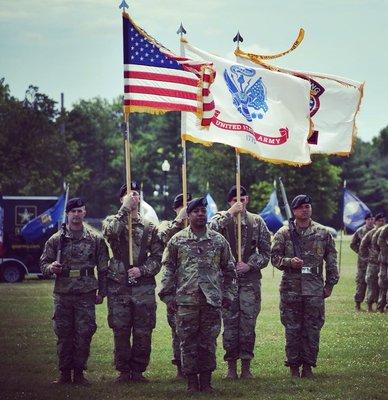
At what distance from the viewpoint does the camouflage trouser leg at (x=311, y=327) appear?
12812mm

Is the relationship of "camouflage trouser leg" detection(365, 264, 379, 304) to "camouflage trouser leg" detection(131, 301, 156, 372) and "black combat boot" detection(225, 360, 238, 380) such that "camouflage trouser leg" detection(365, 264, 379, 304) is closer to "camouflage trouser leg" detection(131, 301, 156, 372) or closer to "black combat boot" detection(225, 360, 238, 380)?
"black combat boot" detection(225, 360, 238, 380)

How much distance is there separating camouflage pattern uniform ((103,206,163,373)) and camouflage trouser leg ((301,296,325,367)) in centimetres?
199

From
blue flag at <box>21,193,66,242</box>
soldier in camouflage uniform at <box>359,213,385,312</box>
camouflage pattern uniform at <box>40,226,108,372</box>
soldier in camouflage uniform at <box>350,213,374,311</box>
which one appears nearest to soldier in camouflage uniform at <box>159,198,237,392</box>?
camouflage pattern uniform at <box>40,226,108,372</box>

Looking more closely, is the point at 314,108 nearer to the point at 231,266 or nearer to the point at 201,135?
the point at 201,135

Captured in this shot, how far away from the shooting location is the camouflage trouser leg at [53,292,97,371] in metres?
12.3

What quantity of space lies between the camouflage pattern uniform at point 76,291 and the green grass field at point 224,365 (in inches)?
18.3

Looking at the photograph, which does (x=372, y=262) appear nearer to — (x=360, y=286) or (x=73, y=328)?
(x=360, y=286)

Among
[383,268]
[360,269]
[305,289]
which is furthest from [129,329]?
[360,269]

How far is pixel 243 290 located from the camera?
13.0 metres

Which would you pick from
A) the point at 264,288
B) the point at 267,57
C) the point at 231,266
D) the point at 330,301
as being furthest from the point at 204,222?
the point at 264,288

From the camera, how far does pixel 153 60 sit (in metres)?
13.2

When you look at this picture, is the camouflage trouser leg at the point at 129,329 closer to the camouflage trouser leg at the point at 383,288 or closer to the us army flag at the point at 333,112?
the us army flag at the point at 333,112

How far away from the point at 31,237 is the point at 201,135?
63.8ft

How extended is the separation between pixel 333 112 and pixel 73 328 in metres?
5.75
